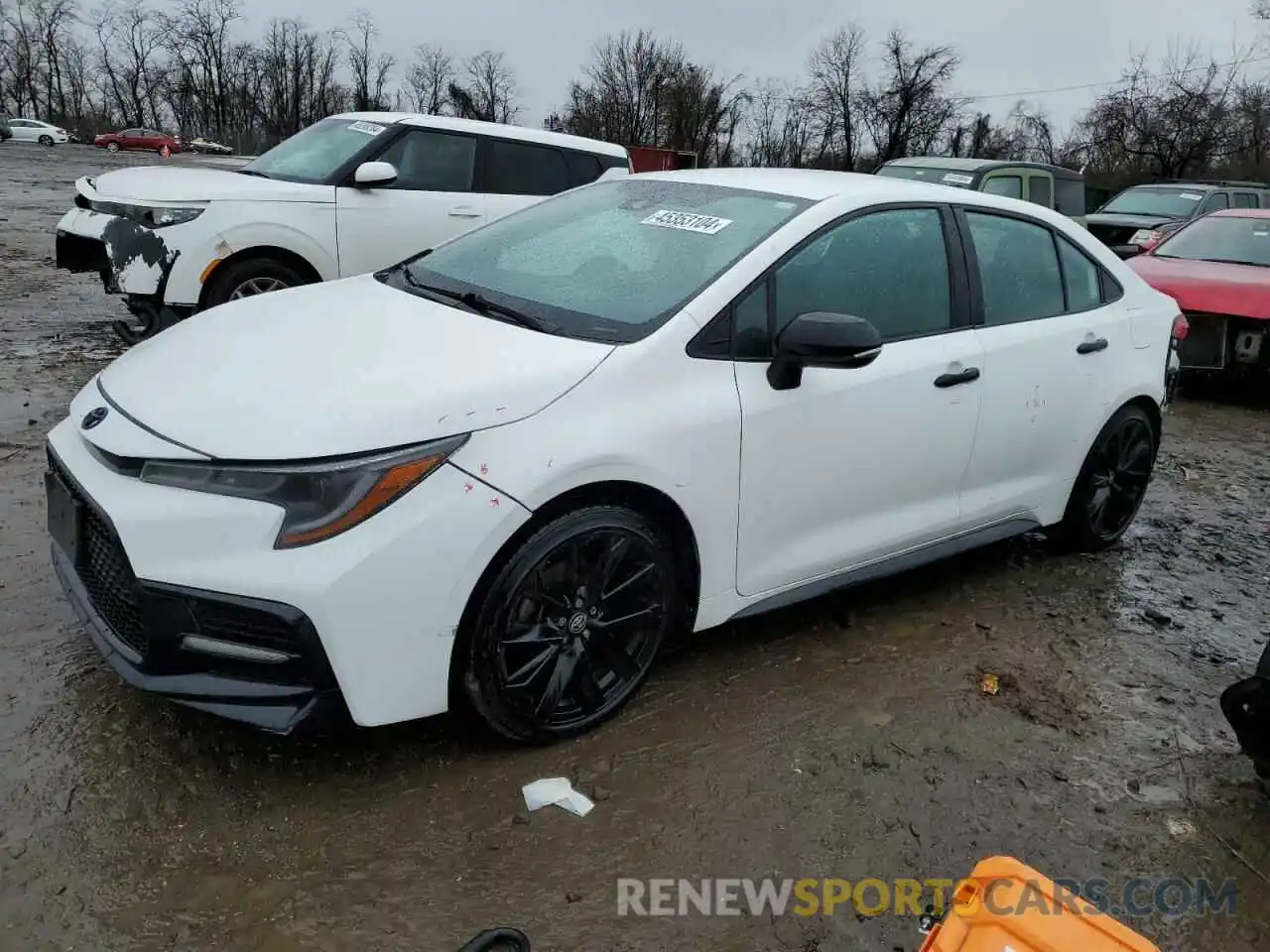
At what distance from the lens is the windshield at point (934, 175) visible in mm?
11242

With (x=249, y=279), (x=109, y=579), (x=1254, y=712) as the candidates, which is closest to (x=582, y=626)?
(x=109, y=579)

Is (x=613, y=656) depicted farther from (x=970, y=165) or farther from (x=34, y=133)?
(x=34, y=133)

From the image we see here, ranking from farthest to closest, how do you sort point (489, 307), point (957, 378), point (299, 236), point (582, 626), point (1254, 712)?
1. point (299, 236)
2. point (957, 378)
3. point (489, 307)
4. point (582, 626)
5. point (1254, 712)

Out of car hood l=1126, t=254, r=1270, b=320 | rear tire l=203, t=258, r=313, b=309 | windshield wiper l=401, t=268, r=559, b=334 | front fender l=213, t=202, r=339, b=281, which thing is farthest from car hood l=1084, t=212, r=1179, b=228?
windshield wiper l=401, t=268, r=559, b=334

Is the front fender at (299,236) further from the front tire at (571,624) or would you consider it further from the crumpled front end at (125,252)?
the front tire at (571,624)

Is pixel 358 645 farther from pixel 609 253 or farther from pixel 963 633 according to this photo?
pixel 963 633

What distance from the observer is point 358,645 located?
240cm

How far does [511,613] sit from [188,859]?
37.5 inches

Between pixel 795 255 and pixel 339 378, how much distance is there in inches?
57.5

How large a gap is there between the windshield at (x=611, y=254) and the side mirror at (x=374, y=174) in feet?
9.82

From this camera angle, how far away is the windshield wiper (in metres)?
2.98

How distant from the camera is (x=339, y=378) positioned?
264 cm

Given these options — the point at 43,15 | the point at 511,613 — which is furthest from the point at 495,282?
the point at 43,15

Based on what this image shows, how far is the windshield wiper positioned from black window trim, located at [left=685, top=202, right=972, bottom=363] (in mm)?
444
